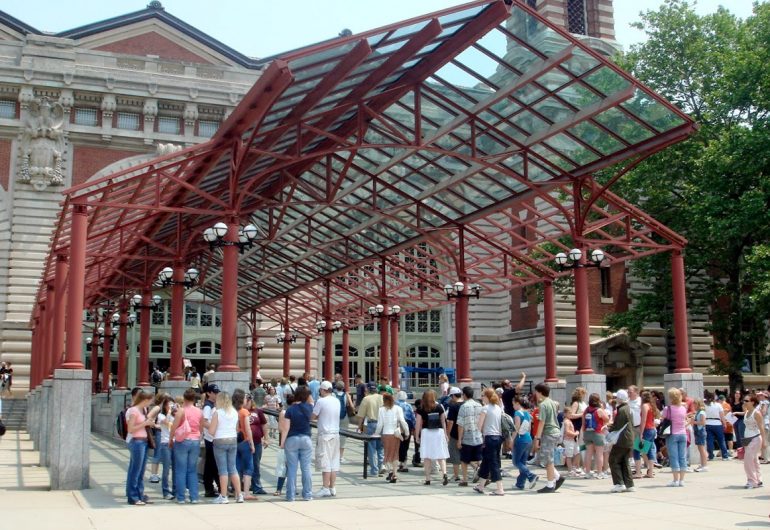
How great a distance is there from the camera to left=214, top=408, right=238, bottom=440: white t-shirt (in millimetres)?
13719

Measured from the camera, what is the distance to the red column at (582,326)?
21.4m

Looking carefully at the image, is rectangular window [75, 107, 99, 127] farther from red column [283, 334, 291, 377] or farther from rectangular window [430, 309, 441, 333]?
rectangular window [430, 309, 441, 333]

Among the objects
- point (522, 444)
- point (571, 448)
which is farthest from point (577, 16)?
point (522, 444)

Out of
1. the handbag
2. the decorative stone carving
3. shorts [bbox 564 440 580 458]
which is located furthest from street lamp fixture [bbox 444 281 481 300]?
the decorative stone carving

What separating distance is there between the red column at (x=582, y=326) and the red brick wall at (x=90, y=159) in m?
30.7

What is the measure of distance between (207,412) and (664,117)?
12.3m

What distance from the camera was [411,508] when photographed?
1355 centimetres

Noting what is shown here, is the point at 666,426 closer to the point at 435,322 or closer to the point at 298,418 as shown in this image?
the point at 298,418

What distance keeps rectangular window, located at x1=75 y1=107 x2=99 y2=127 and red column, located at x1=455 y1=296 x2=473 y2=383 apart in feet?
87.3

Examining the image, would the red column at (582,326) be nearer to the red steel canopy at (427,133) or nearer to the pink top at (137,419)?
the red steel canopy at (427,133)

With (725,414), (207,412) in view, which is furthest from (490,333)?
(207,412)

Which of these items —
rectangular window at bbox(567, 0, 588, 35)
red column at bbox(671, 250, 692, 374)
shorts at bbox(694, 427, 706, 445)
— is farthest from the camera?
rectangular window at bbox(567, 0, 588, 35)

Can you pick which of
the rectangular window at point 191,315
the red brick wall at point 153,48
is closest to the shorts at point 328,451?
the rectangular window at point 191,315

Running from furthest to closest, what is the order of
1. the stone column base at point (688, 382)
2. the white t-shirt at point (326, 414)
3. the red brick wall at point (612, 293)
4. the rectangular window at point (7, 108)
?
the rectangular window at point (7, 108), the red brick wall at point (612, 293), the stone column base at point (688, 382), the white t-shirt at point (326, 414)
